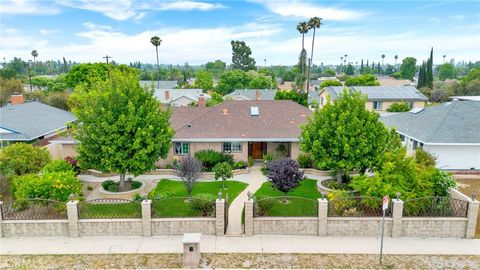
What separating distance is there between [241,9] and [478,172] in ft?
62.4

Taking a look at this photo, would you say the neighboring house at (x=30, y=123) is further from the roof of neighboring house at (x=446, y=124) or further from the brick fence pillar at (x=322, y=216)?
the roof of neighboring house at (x=446, y=124)

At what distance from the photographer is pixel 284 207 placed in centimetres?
1611

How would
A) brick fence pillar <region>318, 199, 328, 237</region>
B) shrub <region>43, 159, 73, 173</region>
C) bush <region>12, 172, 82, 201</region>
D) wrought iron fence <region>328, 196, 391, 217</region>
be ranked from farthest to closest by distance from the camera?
shrub <region>43, 159, 73, 173</region>, bush <region>12, 172, 82, 201</region>, wrought iron fence <region>328, 196, 391, 217</region>, brick fence pillar <region>318, 199, 328, 237</region>

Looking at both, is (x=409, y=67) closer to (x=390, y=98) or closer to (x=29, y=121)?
(x=390, y=98)

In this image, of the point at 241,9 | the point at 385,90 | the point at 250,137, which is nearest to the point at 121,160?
the point at 250,137

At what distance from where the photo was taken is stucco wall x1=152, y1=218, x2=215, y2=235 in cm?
1375

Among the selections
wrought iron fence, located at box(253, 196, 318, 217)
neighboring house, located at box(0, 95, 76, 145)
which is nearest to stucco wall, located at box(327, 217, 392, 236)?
wrought iron fence, located at box(253, 196, 318, 217)

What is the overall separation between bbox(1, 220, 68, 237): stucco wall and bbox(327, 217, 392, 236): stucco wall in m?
10.9

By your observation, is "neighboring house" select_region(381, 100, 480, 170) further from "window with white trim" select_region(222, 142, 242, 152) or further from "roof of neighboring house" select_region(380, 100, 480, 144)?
"window with white trim" select_region(222, 142, 242, 152)

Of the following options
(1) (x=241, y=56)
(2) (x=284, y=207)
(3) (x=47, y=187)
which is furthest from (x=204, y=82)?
(2) (x=284, y=207)

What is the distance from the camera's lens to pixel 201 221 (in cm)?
1378

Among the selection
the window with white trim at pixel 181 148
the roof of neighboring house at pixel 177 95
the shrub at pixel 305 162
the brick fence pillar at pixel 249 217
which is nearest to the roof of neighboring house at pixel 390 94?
the roof of neighboring house at pixel 177 95

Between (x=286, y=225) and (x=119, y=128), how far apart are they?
9582 mm

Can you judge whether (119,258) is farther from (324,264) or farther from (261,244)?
(324,264)
